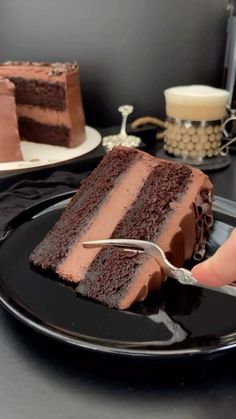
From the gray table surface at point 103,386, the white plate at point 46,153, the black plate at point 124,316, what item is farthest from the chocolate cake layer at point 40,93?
the gray table surface at point 103,386

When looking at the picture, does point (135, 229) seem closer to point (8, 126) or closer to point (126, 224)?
point (126, 224)

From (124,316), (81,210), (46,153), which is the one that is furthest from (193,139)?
(124,316)

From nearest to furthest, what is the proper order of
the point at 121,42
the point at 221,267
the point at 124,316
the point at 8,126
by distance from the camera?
the point at 221,267
the point at 124,316
the point at 8,126
the point at 121,42

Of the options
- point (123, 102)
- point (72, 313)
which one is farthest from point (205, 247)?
point (123, 102)

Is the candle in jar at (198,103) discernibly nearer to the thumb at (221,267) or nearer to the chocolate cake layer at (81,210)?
the chocolate cake layer at (81,210)

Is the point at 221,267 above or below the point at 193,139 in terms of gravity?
above

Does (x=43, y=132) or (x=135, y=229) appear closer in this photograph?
(x=135, y=229)

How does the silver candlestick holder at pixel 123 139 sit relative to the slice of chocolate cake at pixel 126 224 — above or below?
below
